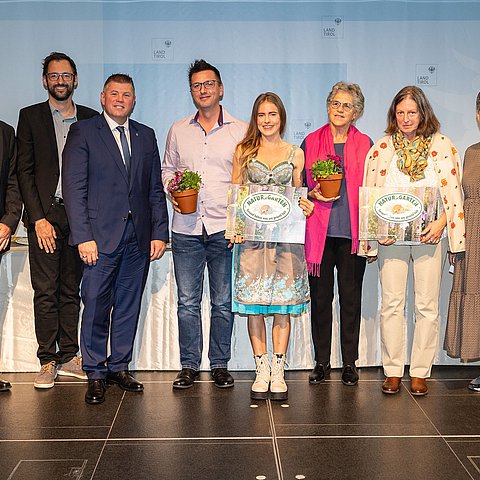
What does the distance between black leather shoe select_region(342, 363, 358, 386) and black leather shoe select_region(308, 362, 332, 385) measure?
0.35 ft

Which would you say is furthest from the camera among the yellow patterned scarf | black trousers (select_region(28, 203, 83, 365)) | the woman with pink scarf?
black trousers (select_region(28, 203, 83, 365))

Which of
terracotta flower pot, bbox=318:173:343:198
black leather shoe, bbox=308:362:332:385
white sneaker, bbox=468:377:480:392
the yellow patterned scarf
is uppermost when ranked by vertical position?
the yellow patterned scarf

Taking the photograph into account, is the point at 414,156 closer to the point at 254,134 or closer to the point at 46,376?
the point at 254,134

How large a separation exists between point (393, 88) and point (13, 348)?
3056mm

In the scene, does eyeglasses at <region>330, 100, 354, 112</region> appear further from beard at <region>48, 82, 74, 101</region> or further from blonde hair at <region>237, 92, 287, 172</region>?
beard at <region>48, 82, 74, 101</region>

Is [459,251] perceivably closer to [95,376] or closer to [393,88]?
[393,88]

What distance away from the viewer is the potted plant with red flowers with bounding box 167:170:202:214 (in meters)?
3.89

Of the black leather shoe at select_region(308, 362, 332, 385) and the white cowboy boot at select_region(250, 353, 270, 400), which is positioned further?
the black leather shoe at select_region(308, 362, 332, 385)

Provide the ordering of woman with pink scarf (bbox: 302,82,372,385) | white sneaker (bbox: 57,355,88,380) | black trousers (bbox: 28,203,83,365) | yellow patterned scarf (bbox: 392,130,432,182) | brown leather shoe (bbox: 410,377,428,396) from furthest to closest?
1. white sneaker (bbox: 57,355,88,380)
2. black trousers (bbox: 28,203,83,365)
3. brown leather shoe (bbox: 410,377,428,396)
4. woman with pink scarf (bbox: 302,82,372,385)
5. yellow patterned scarf (bbox: 392,130,432,182)

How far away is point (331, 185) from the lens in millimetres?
3805

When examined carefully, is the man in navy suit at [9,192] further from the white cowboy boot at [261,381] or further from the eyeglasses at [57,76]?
the white cowboy boot at [261,381]

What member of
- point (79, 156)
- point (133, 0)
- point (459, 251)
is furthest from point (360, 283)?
point (133, 0)

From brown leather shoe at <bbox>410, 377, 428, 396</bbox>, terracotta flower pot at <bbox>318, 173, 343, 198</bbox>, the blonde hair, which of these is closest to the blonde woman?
the blonde hair

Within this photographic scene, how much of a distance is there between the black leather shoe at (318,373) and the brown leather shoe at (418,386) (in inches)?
19.7
